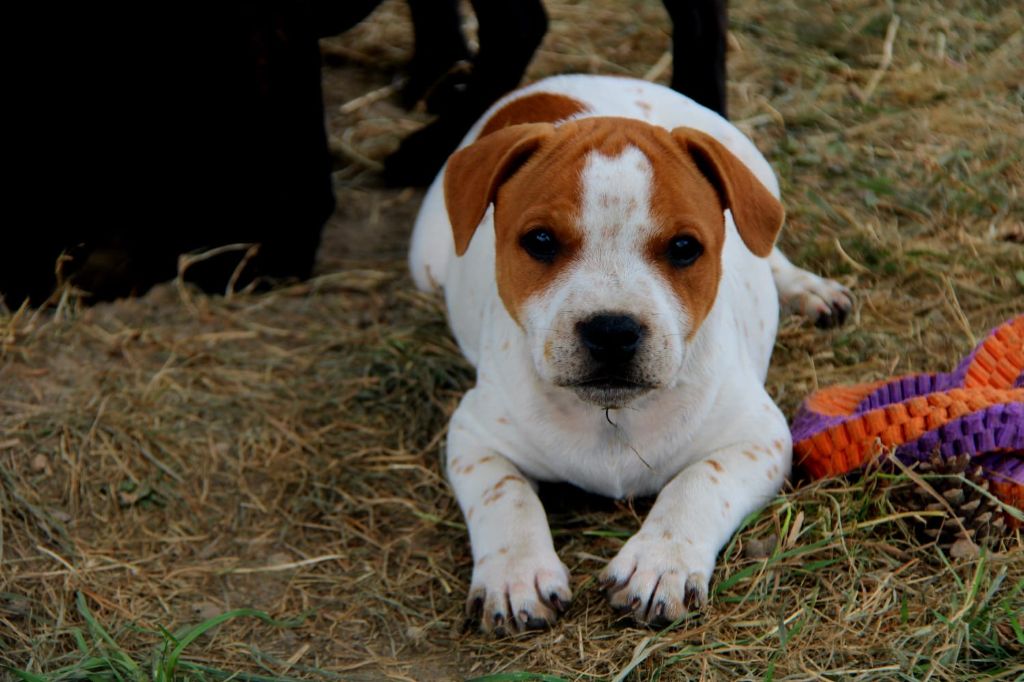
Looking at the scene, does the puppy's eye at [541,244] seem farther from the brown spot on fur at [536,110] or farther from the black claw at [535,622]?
the brown spot on fur at [536,110]

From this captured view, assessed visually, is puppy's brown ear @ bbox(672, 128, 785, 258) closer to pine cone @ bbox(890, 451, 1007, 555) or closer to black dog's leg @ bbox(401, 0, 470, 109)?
pine cone @ bbox(890, 451, 1007, 555)

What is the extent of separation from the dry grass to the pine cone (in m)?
0.06

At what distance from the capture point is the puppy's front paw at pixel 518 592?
13.2 ft

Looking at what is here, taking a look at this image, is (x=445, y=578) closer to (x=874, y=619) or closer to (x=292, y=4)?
(x=874, y=619)

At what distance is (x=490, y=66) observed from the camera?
689 centimetres

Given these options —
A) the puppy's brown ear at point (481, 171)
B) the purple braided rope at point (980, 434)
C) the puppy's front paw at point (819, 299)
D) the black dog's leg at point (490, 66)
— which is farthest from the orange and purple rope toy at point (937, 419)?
the black dog's leg at point (490, 66)

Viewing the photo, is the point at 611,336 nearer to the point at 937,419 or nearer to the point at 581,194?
the point at 581,194

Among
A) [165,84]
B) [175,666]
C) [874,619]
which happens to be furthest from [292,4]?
[874,619]

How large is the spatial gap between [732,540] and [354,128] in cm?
449

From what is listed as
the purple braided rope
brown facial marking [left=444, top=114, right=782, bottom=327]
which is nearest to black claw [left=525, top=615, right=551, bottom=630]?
brown facial marking [left=444, top=114, right=782, bottom=327]

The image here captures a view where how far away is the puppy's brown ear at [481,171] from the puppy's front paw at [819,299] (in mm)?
1865

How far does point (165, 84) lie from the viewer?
588cm

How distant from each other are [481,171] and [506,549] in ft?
3.96

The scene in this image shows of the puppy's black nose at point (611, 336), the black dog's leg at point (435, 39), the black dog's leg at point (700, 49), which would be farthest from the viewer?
the black dog's leg at point (435, 39)
